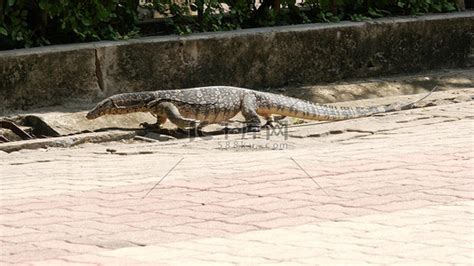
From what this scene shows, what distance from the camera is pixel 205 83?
479 inches

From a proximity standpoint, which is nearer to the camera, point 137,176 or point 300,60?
point 137,176

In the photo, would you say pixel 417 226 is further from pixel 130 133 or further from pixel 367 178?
pixel 130 133

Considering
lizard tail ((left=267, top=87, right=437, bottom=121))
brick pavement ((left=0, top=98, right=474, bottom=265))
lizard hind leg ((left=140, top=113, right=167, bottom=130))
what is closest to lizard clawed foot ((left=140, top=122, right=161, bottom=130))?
lizard hind leg ((left=140, top=113, right=167, bottom=130))

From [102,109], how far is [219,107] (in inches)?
51.2

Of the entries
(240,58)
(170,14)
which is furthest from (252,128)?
(170,14)

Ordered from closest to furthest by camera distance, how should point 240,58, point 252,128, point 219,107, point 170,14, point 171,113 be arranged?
point 171,113 < point 252,128 < point 219,107 < point 240,58 < point 170,14

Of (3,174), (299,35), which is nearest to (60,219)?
(3,174)

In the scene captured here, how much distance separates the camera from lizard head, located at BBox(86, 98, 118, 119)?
10.7 metres

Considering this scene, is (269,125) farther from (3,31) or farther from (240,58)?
(3,31)

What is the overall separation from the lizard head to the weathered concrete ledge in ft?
1.92

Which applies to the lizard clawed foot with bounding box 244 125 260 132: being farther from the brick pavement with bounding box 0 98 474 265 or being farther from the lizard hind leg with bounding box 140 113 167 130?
the brick pavement with bounding box 0 98 474 265

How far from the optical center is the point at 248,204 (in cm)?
660

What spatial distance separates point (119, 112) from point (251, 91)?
4.82 feet

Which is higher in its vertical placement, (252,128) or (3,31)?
(3,31)
